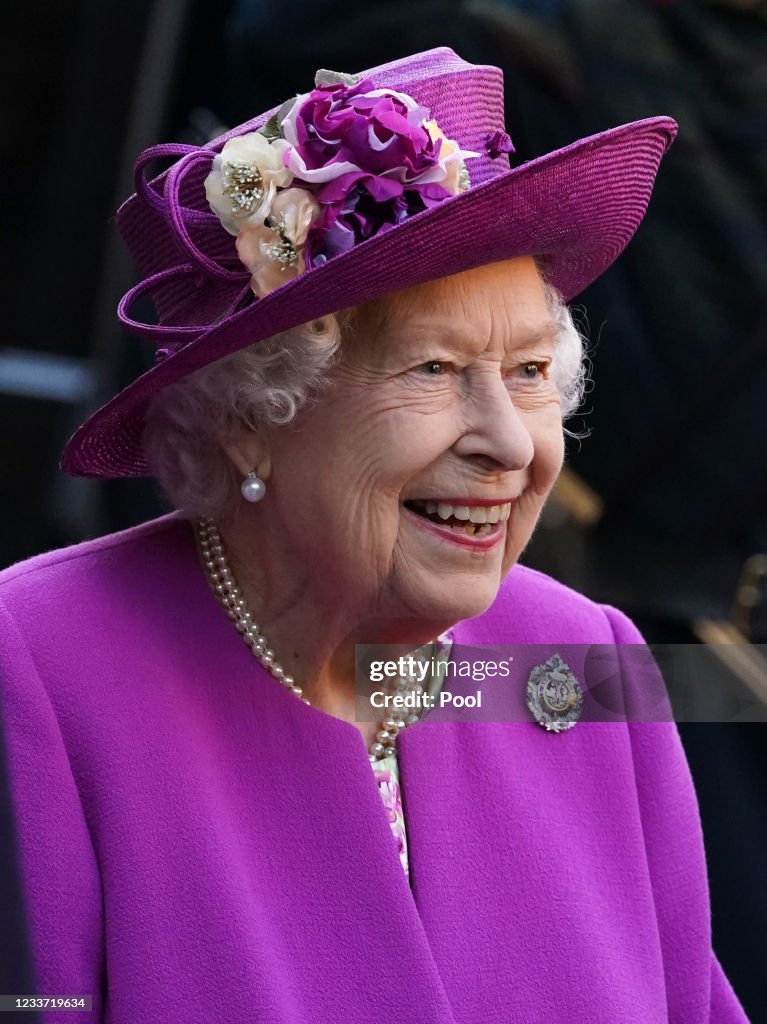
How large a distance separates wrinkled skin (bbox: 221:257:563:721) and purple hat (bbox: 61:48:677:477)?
0.27 feet

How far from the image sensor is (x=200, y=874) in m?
1.96

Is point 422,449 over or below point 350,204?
below

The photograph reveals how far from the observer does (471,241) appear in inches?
75.9

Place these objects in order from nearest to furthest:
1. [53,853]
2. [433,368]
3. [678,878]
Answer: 1. [53,853]
2. [433,368]
3. [678,878]

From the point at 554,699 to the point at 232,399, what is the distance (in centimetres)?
73

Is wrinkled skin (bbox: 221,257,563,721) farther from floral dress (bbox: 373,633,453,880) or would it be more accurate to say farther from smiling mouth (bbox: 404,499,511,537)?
floral dress (bbox: 373,633,453,880)

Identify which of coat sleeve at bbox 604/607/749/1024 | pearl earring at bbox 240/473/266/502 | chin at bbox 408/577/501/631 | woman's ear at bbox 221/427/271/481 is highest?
woman's ear at bbox 221/427/271/481

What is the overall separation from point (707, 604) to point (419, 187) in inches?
84.7

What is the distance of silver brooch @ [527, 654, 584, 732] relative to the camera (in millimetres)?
2346

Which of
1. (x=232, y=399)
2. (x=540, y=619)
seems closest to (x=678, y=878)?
(x=540, y=619)

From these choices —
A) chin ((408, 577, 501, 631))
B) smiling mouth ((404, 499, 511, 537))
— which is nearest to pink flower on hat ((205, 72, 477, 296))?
smiling mouth ((404, 499, 511, 537))

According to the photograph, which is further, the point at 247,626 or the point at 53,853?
the point at 247,626

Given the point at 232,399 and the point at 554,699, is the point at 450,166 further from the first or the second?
the point at 554,699

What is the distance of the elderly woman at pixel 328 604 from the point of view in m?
1.93
